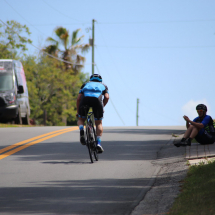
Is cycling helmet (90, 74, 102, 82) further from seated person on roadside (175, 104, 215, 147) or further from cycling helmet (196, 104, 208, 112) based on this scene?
cycling helmet (196, 104, 208, 112)

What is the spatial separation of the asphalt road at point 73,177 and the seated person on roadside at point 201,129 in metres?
0.85

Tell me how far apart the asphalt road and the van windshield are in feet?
38.6

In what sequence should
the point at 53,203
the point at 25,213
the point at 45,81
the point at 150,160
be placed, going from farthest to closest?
the point at 45,81, the point at 150,160, the point at 53,203, the point at 25,213

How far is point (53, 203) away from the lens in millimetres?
5730

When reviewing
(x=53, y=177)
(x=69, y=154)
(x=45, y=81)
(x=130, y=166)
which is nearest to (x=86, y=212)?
(x=53, y=177)

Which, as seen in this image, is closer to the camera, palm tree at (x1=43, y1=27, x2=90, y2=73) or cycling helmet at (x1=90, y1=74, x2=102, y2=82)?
cycling helmet at (x1=90, y1=74, x2=102, y2=82)

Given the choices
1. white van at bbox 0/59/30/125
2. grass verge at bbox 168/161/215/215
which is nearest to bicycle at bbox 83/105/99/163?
grass verge at bbox 168/161/215/215


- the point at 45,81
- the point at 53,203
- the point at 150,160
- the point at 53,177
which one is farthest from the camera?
the point at 45,81

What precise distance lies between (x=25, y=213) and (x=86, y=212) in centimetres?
74

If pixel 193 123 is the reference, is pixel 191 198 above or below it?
below

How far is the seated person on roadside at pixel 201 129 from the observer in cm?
→ 1062

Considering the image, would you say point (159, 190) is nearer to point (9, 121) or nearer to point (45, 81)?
point (9, 121)

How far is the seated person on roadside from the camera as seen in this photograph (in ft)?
34.9

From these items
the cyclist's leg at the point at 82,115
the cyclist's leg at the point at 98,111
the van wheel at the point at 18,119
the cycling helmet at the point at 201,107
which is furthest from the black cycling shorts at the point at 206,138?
the van wheel at the point at 18,119
